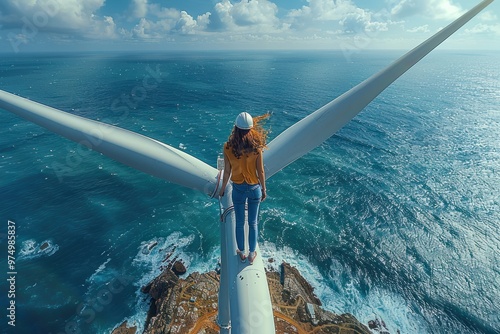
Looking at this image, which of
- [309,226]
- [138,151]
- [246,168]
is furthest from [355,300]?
[138,151]

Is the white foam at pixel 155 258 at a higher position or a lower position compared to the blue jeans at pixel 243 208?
lower

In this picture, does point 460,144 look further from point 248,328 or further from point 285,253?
point 248,328

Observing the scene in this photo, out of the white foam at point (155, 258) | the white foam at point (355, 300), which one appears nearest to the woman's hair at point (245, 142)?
the white foam at point (355, 300)

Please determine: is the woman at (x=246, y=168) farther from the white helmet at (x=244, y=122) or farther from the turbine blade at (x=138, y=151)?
the turbine blade at (x=138, y=151)

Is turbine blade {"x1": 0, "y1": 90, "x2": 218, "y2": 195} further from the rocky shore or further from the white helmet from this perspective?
the rocky shore

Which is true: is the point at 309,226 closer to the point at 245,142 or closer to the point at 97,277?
the point at 97,277

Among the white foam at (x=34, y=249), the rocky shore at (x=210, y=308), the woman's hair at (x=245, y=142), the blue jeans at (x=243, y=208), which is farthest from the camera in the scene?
the white foam at (x=34, y=249)

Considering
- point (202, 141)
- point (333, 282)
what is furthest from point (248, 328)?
point (202, 141)

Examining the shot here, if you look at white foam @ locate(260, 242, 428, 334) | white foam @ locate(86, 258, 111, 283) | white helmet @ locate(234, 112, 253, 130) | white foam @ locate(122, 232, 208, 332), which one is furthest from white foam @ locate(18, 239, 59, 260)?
white helmet @ locate(234, 112, 253, 130)
